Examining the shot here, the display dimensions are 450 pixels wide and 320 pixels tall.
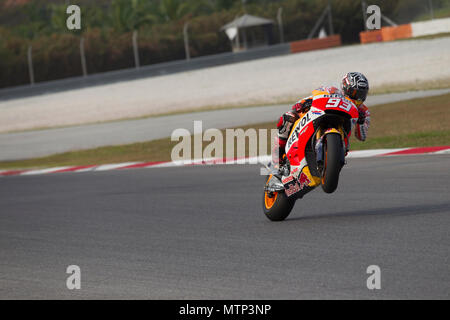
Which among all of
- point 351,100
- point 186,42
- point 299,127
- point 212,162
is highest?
point 186,42

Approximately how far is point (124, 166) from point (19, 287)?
397 inches

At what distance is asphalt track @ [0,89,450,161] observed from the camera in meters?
22.0

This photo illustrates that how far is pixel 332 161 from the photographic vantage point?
707cm

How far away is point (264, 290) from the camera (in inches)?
204

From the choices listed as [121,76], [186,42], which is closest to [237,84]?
[121,76]

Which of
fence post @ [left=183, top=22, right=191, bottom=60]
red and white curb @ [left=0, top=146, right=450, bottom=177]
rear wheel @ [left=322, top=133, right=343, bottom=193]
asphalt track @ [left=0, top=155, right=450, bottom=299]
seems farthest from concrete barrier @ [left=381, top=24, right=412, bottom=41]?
rear wheel @ [left=322, top=133, right=343, bottom=193]


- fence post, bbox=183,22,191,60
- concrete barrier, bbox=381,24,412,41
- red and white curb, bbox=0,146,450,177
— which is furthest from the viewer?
fence post, bbox=183,22,191,60

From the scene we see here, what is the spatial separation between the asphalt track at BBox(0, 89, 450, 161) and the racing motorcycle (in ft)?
44.1

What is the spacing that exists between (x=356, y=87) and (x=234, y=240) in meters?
1.90

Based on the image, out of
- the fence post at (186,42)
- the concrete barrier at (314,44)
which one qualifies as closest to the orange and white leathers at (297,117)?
the fence post at (186,42)

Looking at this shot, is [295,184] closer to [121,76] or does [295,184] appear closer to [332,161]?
[332,161]

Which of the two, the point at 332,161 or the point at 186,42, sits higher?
the point at 186,42

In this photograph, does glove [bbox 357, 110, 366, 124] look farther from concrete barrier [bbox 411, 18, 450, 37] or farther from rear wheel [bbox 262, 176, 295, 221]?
concrete barrier [bbox 411, 18, 450, 37]
